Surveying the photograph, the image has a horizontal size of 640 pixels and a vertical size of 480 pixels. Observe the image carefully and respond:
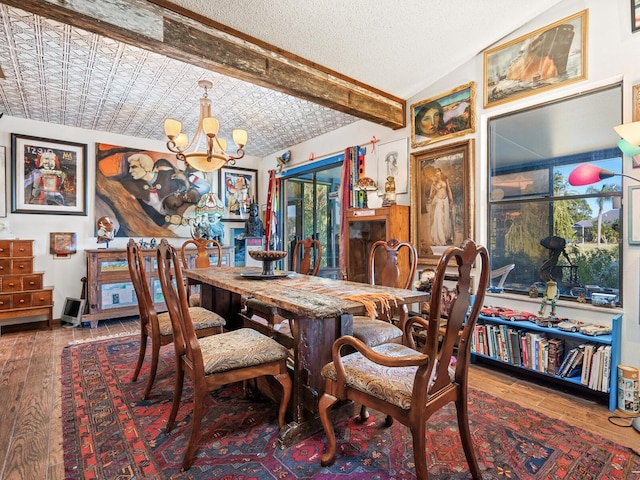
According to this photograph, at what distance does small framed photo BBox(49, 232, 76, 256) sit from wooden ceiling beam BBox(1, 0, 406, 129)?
10.8ft

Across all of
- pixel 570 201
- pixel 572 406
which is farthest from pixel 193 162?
pixel 572 406

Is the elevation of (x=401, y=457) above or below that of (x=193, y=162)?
below

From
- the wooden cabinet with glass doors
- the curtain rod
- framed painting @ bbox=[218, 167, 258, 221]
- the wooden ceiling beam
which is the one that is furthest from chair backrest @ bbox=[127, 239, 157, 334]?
framed painting @ bbox=[218, 167, 258, 221]

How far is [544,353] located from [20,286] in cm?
544

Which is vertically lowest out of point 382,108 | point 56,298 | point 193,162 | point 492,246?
point 56,298

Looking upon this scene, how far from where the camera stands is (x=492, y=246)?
324cm

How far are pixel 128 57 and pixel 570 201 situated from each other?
397cm

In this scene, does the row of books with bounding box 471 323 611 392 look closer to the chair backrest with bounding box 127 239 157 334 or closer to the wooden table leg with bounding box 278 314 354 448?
the wooden table leg with bounding box 278 314 354 448

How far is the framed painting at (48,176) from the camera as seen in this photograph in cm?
413

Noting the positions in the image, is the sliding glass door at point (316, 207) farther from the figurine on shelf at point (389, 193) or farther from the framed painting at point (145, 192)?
the framed painting at point (145, 192)

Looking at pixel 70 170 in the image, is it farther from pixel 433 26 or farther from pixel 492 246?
pixel 492 246

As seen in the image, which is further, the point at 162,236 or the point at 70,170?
the point at 162,236

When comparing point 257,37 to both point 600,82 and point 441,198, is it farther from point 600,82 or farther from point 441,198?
point 600,82

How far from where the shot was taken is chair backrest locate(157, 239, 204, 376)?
1590mm
